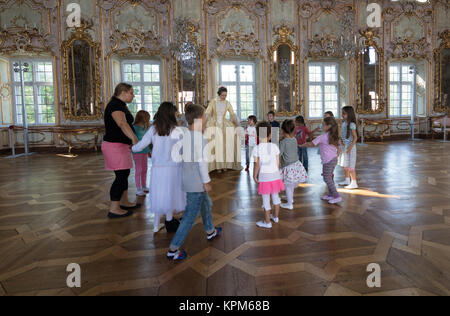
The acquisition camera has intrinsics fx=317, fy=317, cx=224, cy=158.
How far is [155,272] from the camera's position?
2.06 metres

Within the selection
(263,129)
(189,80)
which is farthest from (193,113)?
(189,80)

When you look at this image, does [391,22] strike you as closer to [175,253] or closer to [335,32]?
[335,32]

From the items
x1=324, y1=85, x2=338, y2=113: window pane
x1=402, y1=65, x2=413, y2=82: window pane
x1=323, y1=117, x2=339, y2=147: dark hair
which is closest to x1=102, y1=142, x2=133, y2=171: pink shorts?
x1=323, y1=117, x2=339, y2=147: dark hair

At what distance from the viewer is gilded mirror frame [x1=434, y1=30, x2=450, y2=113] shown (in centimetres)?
1182

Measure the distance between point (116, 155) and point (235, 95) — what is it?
27.3 ft

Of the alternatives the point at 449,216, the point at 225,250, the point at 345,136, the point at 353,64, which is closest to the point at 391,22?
the point at 353,64

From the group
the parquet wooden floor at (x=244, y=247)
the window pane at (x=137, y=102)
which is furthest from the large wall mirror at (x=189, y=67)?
the parquet wooden floor at (x=244, y=247)

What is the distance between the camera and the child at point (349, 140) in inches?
164

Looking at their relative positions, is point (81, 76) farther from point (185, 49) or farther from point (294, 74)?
point (294, 74)

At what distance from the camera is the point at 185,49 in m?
9.97

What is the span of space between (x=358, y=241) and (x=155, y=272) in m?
1.56

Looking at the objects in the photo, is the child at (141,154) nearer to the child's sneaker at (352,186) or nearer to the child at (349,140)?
the child at (349,140)

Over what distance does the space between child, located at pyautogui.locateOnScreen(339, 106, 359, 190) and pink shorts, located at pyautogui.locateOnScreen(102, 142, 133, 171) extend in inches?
111
